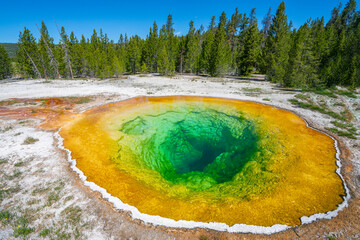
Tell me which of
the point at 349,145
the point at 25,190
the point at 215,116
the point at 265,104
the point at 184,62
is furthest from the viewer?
the point at 184,62

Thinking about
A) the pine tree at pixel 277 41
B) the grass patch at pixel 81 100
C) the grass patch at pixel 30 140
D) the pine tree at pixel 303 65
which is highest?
the pine tree at pixel 277 41

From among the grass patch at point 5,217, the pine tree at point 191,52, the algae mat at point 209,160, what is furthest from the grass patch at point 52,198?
the pine tree at point 191,52

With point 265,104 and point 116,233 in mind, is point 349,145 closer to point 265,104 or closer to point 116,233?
point 265,104

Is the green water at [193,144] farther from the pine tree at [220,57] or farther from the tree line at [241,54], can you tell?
the pine tree at [220,57]

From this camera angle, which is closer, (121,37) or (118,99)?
(118,99)

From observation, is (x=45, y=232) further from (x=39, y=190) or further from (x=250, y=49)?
(x=250, y=49)

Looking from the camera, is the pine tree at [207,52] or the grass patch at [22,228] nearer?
the grass patch at [22,228]

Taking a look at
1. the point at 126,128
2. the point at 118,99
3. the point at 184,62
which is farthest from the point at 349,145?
the point at 184,62

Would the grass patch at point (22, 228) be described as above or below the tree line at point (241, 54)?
below

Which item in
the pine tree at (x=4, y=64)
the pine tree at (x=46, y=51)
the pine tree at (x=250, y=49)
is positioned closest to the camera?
the pine tree at (x=250, y=49)
